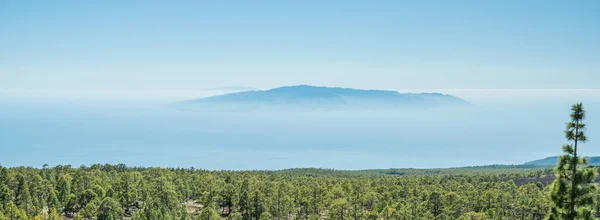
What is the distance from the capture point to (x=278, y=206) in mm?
56750

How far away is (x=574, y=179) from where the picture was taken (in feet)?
48.6

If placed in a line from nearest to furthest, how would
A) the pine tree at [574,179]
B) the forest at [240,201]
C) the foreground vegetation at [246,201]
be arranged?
the pine tree at [574,179] → the forest at [240,201] → the foreground vegetation at [246,201]

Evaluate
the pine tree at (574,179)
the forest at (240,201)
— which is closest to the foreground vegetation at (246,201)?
the forest at (240,201)

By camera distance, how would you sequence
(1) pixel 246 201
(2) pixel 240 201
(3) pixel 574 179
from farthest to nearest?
(2) pixel 240 201 < (1) pixel 246 201 < (3) pixel 574 179

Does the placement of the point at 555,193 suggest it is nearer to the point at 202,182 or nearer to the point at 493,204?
the point at 493,204

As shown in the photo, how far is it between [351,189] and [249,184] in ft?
50.8

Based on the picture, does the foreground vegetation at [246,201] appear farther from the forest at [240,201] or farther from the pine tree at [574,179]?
the pine tree at [574,179]

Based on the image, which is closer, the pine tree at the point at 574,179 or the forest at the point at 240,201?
the pine tree at the point at 574,179

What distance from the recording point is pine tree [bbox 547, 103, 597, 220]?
578 inches

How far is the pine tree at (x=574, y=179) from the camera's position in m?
14.7

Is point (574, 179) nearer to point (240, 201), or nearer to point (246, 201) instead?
point (246, 201)

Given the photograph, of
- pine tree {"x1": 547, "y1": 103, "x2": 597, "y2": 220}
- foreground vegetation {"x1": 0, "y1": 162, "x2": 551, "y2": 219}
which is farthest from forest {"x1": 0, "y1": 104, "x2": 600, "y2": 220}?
pine tree {"x1": 547, "y1": 103, "x2": 597, "y2": 220}

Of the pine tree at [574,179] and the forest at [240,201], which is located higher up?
the pine tree at [574,179]

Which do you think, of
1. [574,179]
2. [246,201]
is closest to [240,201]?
[246,201]
